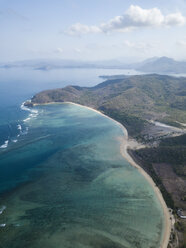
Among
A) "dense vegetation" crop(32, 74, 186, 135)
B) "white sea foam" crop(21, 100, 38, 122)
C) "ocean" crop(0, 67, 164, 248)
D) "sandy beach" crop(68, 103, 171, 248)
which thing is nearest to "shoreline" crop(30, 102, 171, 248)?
"sandy beach" crop(68, 103, 171, 248)

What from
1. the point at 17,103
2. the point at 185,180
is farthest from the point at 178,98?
the point at 17,103

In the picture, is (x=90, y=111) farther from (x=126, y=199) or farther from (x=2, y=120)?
(x=126, y=199)

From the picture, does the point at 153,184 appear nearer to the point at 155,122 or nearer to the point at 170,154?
the point at 170,154

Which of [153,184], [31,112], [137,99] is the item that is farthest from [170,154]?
[137,99]

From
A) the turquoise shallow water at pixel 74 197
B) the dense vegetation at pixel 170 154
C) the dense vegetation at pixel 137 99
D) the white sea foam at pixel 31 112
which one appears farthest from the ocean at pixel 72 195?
the dense vegetation at pixel 137 99

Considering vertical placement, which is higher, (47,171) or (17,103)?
(17,103)

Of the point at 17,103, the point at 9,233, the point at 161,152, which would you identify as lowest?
the point at 9,233

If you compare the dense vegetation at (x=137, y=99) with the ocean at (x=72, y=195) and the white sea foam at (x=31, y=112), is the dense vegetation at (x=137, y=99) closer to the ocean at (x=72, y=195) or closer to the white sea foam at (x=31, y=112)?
the white sea foam at (x=31, y=112)
